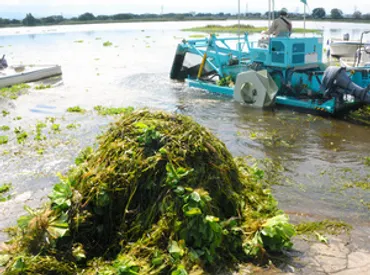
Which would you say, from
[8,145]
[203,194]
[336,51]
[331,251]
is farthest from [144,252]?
[336,51]

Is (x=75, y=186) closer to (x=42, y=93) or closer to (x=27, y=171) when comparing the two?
(x=27, y=171)

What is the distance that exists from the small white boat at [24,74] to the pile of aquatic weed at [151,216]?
15.1 m

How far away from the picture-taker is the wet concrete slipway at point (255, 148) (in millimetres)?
5441

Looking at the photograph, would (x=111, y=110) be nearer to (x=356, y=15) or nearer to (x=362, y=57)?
(x=362, y=57)

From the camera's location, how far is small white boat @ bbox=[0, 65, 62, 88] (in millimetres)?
18792

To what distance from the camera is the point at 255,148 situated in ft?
31.7

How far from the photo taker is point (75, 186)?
515 cm

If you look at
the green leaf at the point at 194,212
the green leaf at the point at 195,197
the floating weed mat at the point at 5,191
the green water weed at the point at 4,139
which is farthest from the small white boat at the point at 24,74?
the green leaf at the point at 194,212

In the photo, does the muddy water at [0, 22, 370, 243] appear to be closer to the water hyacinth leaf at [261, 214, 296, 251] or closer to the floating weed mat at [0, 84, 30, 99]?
the floating weed mat at [0, 84, 30, 99]

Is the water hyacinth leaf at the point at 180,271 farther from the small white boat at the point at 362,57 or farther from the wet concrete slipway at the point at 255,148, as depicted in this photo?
the small white boat at the point at 362,57

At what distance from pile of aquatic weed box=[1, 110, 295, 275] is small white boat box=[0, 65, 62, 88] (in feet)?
49.7

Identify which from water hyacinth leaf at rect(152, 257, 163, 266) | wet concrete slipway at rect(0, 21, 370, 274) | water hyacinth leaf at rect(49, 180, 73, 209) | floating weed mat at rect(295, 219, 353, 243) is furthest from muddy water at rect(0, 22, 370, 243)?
water hyacinth leaf at rect(152, 257, 163, 266)

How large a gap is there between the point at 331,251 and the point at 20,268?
140 inches

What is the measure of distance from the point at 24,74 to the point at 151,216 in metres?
17.0
